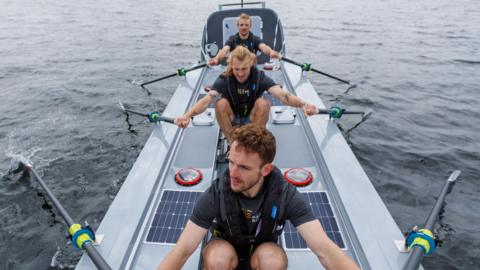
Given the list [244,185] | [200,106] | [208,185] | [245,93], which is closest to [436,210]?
[244,185]

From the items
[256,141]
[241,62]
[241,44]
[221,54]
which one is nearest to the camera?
[256,141]

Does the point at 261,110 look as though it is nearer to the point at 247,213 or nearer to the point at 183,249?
the point at 247,213

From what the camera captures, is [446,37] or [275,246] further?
[446,37]

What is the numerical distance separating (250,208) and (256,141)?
614 mm

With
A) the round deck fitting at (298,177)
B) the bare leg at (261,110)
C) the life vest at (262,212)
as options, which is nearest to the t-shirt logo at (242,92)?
the bare leg at (261,110)

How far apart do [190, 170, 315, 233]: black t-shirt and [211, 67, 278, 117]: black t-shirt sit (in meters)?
2.38

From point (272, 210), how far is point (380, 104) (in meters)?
7.23

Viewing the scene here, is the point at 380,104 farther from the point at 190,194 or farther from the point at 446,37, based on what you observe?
the point at 446,37

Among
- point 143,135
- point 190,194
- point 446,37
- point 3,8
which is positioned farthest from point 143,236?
point 3,8

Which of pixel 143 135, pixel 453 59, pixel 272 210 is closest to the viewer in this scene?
pixel 272 210

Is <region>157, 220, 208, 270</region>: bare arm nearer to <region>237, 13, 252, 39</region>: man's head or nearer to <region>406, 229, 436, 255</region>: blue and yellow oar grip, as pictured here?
<region>406, 229, 436, 255</region>: blue and yellow oar grip

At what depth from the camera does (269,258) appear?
2.38 m

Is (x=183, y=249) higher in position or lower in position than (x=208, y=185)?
higher

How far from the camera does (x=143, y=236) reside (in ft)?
10.7
